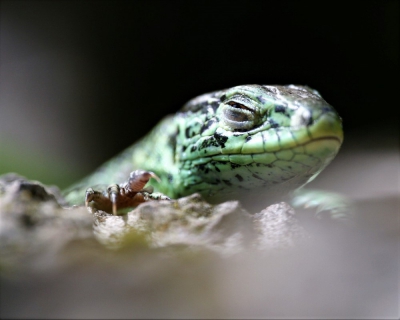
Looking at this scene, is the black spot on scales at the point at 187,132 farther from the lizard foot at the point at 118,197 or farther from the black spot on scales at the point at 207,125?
the lizard foot at the point at 118,197

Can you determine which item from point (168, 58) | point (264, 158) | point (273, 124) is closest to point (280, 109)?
point (273, 124)

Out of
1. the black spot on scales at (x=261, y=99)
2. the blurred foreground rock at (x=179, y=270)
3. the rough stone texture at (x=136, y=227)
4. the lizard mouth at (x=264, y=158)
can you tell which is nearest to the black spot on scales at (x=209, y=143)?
the lizard mouth at (x=264, y=158)

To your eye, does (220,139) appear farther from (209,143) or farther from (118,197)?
(118,197)

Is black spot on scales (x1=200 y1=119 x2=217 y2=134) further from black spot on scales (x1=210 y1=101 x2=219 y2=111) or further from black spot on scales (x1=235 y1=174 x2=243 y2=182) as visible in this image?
black spot on scales (x1=235 y1=174 x2=243 y2=182)

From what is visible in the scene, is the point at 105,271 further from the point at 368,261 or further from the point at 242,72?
the point at 242,72

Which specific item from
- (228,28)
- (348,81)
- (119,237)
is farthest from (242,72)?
(119,237)
